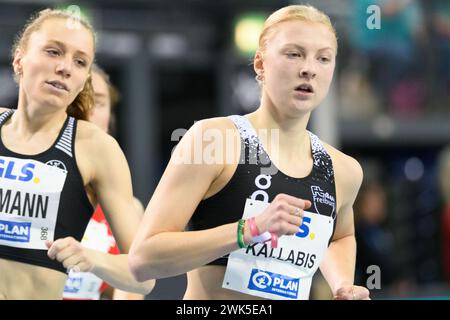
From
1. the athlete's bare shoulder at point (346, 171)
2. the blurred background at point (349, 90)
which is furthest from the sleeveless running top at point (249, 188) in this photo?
the blurred background at point (349, 90)

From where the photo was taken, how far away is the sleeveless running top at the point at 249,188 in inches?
126

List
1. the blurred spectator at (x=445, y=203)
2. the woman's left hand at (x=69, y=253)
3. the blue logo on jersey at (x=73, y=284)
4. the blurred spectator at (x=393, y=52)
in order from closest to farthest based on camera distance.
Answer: the woman's left hand at (x=69, y=253)
the blue logo on jersey at (x=73, y=284)
the blurred spectator at (x=445, y=203)
the blurred spectator at (x=393, y=52)

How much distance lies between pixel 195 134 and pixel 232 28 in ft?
21.1

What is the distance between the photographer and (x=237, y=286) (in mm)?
3238

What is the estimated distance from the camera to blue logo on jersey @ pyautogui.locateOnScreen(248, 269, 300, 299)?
10.6 feet

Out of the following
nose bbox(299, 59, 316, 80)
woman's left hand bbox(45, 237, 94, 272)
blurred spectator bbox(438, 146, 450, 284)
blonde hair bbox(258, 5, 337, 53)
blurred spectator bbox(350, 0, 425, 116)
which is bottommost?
woman's left hand bbox(45, 237, 94, 272)

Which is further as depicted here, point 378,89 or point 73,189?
point 378,89

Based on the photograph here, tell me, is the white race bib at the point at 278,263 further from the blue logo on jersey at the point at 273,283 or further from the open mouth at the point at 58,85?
the open mouth at the point at 58,85

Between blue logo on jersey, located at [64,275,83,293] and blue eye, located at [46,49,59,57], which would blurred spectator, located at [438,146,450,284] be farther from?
blue eye, located at [46,49,59,57]

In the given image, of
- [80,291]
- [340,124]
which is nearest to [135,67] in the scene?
[340,124]

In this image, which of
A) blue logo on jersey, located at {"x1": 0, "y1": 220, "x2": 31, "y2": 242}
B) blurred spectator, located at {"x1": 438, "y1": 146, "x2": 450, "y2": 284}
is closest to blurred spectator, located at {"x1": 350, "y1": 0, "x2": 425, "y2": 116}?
blurred spectator, located at {"x1": 438, "y1": 146, "x2": 450, "y2": 284}

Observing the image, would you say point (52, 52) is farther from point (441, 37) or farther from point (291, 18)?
point (441, 37)

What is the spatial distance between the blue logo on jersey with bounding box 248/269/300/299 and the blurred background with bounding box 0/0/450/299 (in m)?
4.10

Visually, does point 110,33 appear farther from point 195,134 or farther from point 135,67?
point 195,134
